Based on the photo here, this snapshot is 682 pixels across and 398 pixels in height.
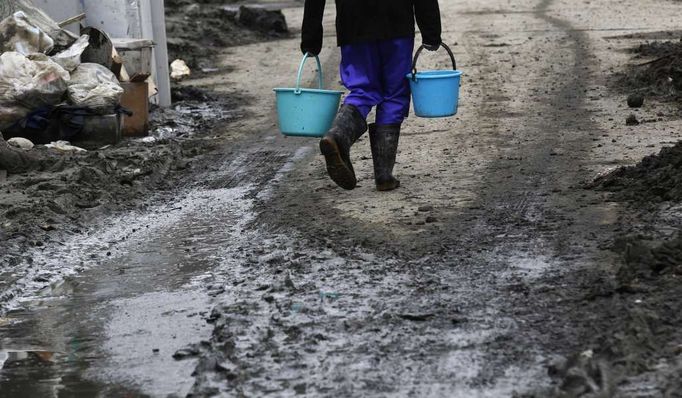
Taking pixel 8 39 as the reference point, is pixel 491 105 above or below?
below

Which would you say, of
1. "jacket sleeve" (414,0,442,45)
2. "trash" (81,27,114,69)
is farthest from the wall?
"jacket sleeve" (414,0,442,45)

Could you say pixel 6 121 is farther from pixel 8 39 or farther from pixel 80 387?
pixel 80 387

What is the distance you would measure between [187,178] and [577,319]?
175 inches

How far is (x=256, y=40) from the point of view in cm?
1827

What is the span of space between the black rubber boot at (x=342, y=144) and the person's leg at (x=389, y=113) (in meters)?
0.15

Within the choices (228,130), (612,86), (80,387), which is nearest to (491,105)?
(612,86)

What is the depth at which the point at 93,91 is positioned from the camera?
31.8 ft

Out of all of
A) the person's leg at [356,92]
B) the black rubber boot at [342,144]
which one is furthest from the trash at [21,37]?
the black rubber boot at [342,144]

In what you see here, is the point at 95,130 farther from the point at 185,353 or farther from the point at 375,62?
the point at 185,353

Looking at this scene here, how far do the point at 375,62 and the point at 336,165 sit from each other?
81 cm

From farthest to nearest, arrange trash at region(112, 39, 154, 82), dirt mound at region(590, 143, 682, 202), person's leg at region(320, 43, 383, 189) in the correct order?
1. trash at region(112, 39, 154, 82)
2. person's leg at region(320, 43, 383, 189)
3. dirt mound at region(590, 143, 682, 202)

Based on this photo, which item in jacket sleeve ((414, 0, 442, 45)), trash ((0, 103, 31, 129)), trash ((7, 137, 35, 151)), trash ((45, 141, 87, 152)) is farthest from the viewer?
trash ((0, 103, 31, 129))

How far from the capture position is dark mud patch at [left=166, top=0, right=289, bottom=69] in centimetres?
1656

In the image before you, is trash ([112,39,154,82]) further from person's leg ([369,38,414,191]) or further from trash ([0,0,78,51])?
person's leg ([369,38,414,191])
